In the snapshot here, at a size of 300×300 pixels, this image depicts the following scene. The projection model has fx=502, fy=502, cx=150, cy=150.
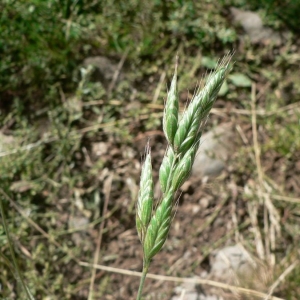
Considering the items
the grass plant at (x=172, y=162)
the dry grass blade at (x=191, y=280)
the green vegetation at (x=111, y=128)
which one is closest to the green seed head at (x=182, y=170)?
the grass plant at (x=172, y=162)

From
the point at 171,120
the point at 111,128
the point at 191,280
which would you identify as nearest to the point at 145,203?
the point at 171,120

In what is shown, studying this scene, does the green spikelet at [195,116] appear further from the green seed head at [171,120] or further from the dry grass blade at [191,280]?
the dry grass blade at [191,280]

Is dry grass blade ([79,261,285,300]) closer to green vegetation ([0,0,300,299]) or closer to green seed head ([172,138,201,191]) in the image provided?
green vegetation ([0,0,300,299])

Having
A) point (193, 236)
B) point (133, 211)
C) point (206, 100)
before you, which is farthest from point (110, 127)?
point (206, 100)

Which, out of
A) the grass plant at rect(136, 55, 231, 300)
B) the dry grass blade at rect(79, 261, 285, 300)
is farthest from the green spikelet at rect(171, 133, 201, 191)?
the dry grass blade at rect(79, 261, 285, 300)

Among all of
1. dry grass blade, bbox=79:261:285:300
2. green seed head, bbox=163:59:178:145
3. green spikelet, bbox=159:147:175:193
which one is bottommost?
dry grass blade, bbox=79:261:285:300
